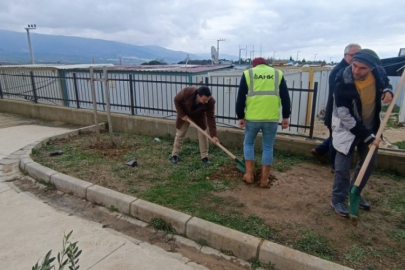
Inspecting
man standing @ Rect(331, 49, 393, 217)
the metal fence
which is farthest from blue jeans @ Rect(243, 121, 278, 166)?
the metal fence

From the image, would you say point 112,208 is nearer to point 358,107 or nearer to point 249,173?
point 249,173

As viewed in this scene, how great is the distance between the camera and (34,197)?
3.65 metres

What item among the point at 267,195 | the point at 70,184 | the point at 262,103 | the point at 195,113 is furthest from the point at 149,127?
the point at 267,195

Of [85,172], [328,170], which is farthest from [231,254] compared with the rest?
[85,172]

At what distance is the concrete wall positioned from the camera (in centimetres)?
402

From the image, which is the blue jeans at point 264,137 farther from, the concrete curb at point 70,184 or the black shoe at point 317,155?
the concrete curb at point 70,184

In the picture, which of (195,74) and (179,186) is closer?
(179,186)

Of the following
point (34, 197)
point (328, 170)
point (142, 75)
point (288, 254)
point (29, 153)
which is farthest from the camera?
point (142, 75)

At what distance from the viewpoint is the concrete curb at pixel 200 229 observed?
7.51ft

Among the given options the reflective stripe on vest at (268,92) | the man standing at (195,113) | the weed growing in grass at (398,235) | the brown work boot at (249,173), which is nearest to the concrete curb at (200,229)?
the weed growing in grass at (398,235)

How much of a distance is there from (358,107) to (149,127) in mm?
4486

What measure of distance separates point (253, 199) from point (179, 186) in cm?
100

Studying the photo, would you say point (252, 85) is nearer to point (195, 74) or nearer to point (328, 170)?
point (328, 170)

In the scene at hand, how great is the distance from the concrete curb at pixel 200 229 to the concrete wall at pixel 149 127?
246cm
